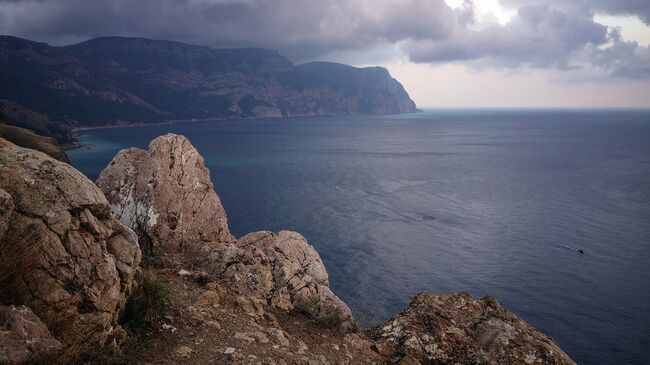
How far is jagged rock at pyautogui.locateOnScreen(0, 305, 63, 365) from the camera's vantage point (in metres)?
6.41

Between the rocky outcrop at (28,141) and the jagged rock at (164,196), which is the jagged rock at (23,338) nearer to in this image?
the jagged rock at (164,196)

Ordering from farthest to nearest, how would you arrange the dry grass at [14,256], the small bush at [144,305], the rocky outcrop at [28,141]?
the rocky outcrop at [28,141] → the small bush at [144,305] → the dry grass at [14,256]

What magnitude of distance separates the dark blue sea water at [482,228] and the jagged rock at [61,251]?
67.3ft

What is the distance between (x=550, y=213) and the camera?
285ft

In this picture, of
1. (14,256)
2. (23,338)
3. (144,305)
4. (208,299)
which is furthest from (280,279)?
(23,338)

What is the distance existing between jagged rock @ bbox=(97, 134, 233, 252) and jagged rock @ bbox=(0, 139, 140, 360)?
8.41m

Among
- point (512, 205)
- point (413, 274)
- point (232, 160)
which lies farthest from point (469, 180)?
point (232, 160)

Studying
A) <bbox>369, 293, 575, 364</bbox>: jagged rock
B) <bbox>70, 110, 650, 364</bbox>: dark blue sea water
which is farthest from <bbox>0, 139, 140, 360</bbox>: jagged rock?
<bbox>70, 110, 650, 364</bbox>: dark blue sea water

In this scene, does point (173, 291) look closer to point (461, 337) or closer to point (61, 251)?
point (61, 251)

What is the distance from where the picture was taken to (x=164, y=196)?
19359 millimetres

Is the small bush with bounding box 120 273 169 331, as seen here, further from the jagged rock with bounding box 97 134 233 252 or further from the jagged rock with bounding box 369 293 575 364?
the jagged rock with bounding box 97 134 233 252

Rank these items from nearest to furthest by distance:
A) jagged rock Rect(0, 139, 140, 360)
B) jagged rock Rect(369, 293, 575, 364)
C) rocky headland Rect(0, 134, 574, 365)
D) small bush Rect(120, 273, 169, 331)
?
jagged rock Rect(0, 139, 140, 360)
rocky headland Rect(0, 134, 574, 365)
small bush Rect(120, 273, 169, 331)
jagged rock Rect(369, 293, 575, 364)

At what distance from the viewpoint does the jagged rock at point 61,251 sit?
25.0 feet

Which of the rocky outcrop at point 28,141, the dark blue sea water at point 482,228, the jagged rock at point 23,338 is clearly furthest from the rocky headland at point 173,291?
the rocky outcrop at point 28,141
